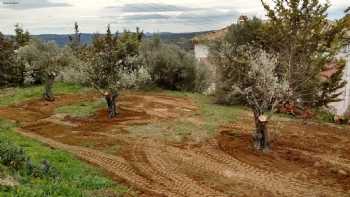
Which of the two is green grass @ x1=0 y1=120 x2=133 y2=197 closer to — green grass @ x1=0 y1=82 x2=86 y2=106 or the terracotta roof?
green grass @ x1=0 y1=82 x2=86 y2=106

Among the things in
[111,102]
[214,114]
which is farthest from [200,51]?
[111,102]

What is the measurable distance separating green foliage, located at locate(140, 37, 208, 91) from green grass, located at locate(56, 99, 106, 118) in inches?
270

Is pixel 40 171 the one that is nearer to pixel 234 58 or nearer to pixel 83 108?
pixel 234 58

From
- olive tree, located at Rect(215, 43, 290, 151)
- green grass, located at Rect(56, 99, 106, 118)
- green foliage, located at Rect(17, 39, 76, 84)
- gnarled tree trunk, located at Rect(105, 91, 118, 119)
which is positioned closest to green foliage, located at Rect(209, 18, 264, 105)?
olive tree, located at Rect(215, 43, 290, 151)

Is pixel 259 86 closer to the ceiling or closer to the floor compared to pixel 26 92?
closer to the ceiling

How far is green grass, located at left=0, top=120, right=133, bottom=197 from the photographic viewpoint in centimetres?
888

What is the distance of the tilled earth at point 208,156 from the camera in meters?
12.0

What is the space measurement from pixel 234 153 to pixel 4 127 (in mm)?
9519

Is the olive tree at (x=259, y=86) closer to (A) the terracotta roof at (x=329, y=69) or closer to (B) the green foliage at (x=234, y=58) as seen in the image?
(B) the green foliage at (x=234, y=58)

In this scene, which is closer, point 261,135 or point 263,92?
point 261,135

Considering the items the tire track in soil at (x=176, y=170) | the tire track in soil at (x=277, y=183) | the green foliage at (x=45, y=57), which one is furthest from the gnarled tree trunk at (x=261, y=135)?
the green foliage at (x=45, y=57)

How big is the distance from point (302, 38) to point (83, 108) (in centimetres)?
1080

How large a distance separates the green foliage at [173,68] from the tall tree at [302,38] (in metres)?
11.1

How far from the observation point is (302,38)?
1892cm
